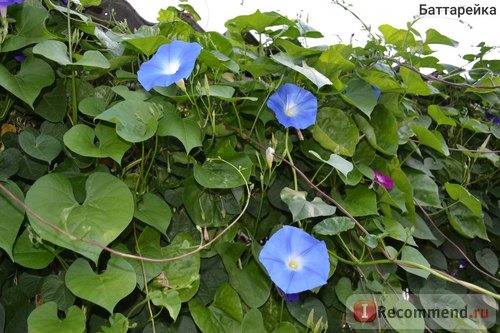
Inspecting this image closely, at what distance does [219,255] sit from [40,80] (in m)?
0.41

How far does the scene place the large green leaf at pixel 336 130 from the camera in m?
0.90

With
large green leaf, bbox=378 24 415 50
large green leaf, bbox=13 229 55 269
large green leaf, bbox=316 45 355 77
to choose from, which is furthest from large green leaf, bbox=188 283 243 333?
large green leaf, bbox=378 24 415 50

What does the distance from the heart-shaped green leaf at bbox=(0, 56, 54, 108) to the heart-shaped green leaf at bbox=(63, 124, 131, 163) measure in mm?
78

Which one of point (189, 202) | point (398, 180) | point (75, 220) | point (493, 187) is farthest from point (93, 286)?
point (493, 187)

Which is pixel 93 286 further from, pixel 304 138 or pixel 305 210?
pixel 304 138

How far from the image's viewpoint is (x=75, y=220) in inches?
25.1

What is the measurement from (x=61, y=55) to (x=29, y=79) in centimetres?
7

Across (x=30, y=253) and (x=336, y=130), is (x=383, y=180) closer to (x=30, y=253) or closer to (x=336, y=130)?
(x=336, y=130)

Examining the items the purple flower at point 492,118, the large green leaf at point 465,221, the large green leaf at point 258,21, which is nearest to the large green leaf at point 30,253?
the large green leaf at point 258,21

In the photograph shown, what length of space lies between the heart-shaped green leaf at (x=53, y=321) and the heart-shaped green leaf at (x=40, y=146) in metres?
0.23

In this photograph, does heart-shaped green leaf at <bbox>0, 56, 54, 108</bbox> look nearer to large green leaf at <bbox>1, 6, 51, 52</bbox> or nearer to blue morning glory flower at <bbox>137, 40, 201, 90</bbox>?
large green leaf at <bbox>1, 6, 51, 52</bbox>

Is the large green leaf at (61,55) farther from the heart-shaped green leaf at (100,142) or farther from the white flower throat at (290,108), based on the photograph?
the white flower throat at (290,108)

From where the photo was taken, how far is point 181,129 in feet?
2.43

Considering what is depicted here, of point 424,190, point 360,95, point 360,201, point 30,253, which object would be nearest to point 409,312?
point 360,201
